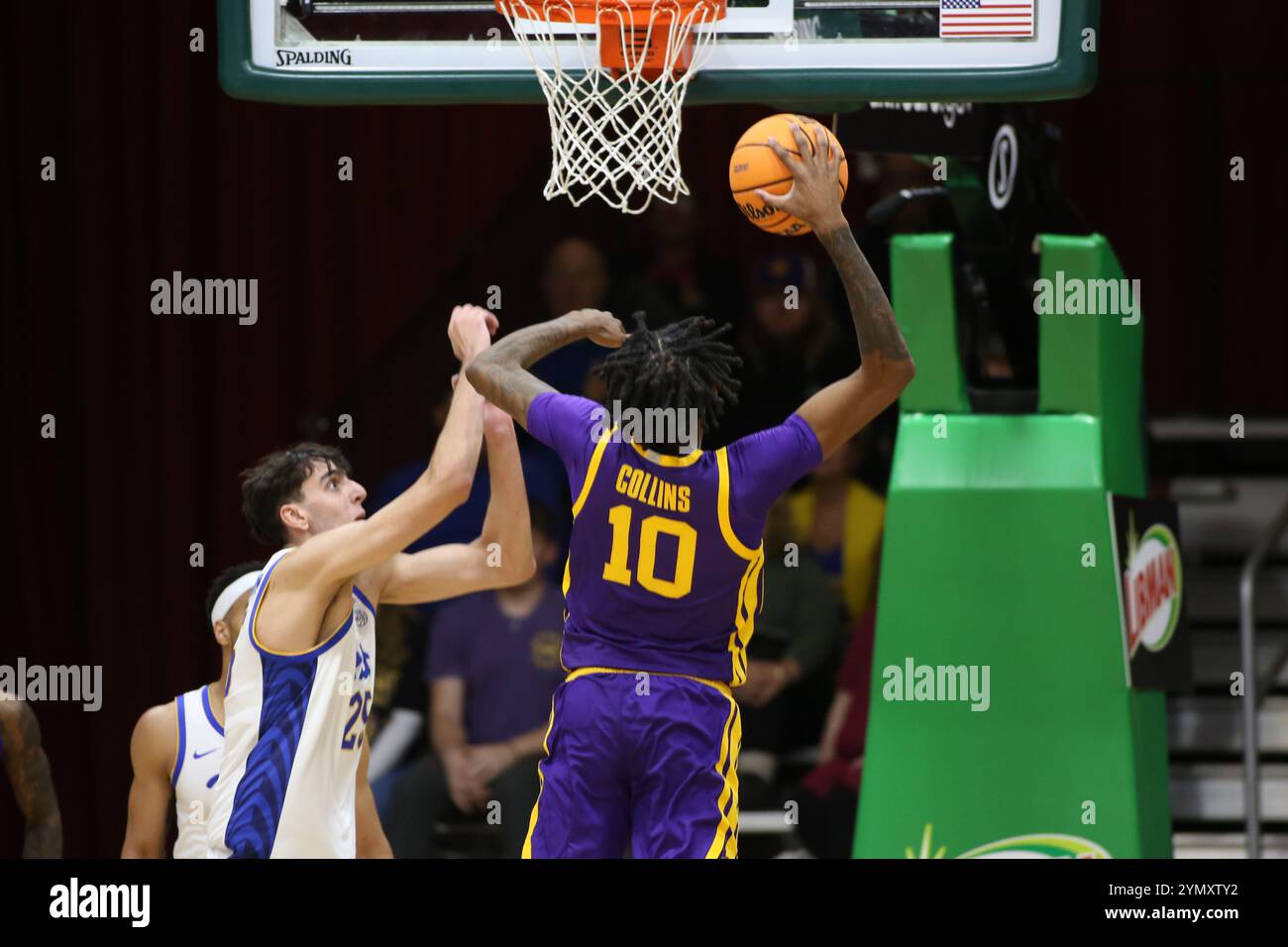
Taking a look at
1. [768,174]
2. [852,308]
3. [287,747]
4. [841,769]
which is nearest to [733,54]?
[768,174]

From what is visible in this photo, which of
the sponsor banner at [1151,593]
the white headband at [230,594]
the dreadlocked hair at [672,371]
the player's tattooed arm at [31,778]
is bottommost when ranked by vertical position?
the player's tattooed arm at [31,778]

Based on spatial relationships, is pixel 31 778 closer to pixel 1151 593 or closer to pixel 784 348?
pixel 1151 593

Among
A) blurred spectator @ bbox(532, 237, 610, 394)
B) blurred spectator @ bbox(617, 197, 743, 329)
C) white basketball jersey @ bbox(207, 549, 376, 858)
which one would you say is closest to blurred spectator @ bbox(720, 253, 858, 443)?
blurred spectator @ bbox(617, 197, 743, 329)

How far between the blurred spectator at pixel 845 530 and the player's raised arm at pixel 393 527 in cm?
340

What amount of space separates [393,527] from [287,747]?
587mm

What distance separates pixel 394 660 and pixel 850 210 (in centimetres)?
335

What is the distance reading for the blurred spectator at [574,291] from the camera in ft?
27.6

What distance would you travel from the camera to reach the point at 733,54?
16.2 feet

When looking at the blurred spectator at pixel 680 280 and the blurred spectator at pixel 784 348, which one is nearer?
the blurred spectator at pixel 784 348

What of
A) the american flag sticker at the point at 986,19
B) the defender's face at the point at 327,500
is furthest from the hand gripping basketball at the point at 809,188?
the defender's face at the point at 327,500

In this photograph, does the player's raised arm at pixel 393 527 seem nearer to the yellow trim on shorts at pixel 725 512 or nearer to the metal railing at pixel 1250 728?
the yellow trim on shorts at pixel 725 512
